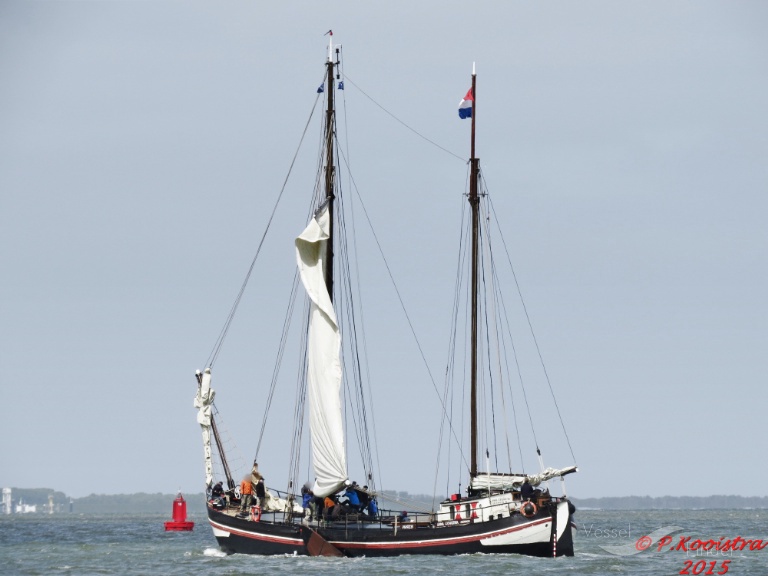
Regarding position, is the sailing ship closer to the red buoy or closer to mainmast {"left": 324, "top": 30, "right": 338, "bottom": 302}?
mainmast {"left": 324, "top": 30, "right": 338, "bottom": 302}

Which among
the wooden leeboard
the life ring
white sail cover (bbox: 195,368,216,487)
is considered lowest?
the wooden leeboard

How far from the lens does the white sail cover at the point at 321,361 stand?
63.2 m

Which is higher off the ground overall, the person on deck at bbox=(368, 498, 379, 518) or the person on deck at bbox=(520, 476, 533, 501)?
the person on deck at bbox=(520, 476, 533, 501)

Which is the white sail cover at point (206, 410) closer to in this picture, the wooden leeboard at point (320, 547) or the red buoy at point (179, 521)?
the wooden leeboard at point (320, 547)

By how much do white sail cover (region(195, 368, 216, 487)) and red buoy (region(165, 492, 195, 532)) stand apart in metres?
44.5

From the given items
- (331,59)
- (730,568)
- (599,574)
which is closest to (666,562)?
(730,568)

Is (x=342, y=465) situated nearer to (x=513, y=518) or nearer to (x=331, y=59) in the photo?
(x=513, y=518)

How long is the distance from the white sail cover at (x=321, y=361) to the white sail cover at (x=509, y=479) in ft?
21.0

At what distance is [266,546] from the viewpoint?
2451 inches

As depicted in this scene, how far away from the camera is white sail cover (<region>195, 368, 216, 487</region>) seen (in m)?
69.8

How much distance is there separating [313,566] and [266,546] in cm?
613

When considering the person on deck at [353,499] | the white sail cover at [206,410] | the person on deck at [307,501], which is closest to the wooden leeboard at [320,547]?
the person on deck at [307,501]

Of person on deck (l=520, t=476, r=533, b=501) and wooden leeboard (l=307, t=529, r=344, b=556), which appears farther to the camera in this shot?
wooden leeboard (l=307, t=529, r=344, b=556)

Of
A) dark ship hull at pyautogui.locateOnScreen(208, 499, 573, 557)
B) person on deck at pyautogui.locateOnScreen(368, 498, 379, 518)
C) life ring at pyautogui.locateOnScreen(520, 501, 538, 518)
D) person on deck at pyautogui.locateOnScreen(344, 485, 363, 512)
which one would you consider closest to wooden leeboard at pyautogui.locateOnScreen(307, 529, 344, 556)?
dark ship hull at pyautogui.locateOnScreen(208, 499, 573, 557)
